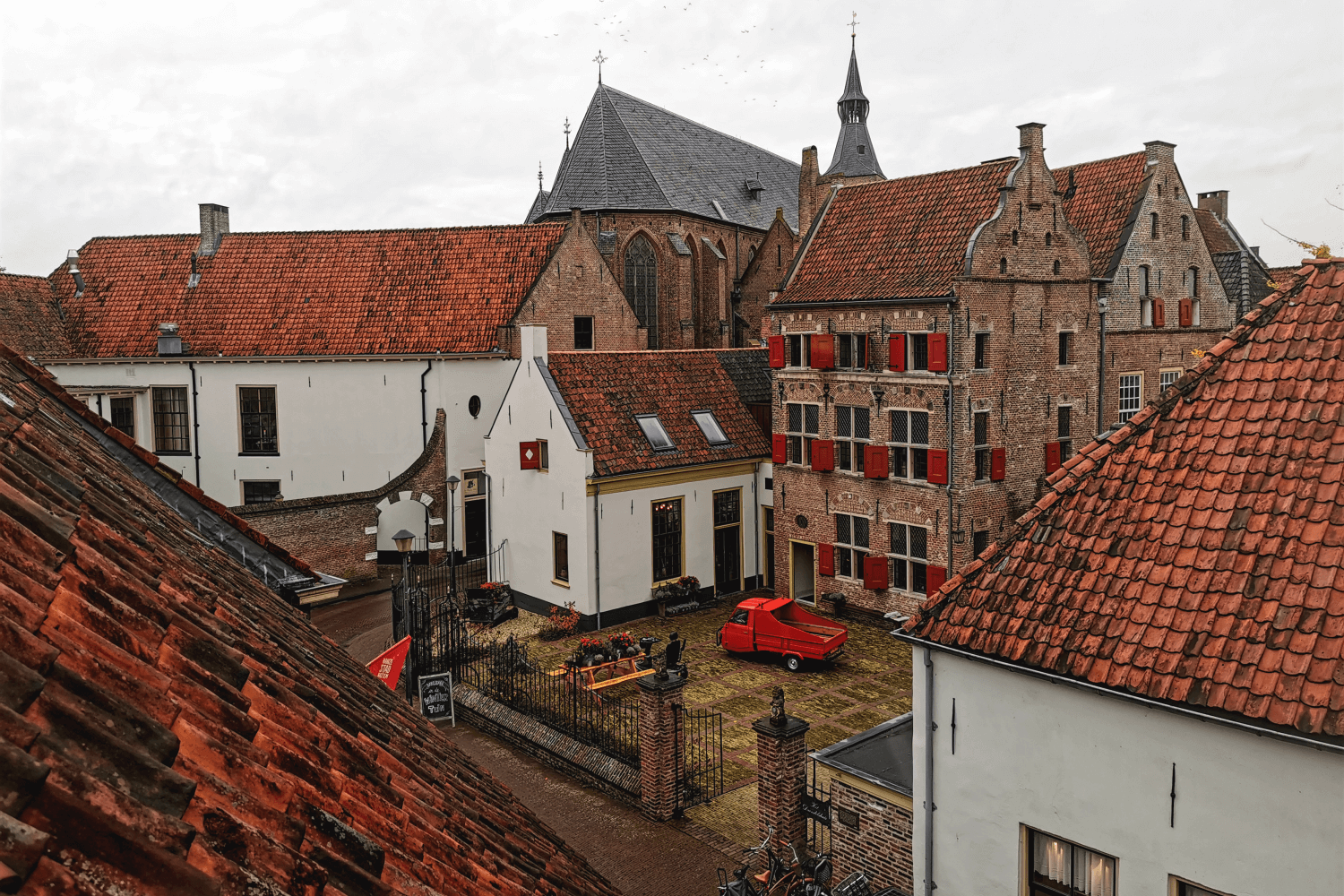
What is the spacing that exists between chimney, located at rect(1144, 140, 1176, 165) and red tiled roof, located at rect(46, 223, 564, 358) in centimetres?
1673

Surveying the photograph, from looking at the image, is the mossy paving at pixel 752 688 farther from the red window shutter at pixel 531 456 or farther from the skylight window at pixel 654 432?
the skylight window at pixel 654 432

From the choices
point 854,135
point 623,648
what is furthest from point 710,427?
point 854,135

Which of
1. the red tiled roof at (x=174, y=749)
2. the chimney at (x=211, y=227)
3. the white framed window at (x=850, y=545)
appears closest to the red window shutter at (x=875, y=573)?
the white framed window at (x=850, y=545)

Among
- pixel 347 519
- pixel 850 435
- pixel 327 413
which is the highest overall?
pixel 327 413

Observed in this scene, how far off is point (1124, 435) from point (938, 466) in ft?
39.0

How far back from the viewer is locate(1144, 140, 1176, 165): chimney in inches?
973

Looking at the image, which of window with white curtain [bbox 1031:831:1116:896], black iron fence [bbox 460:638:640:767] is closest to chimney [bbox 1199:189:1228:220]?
black iron fence [bbox 460:638:640:767]

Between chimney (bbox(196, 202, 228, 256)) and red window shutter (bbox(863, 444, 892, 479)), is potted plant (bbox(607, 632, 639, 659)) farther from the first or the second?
chimney (bbox(196, 202, 228, 256))

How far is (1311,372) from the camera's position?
7.53 metres

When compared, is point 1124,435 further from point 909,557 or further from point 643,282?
point 643,282

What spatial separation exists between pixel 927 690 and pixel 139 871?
7.96 m

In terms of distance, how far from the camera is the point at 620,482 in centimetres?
2203

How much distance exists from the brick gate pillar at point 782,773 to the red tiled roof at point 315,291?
19.6 m

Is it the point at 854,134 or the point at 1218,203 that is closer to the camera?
the point at 1218,203
